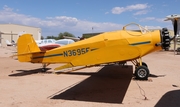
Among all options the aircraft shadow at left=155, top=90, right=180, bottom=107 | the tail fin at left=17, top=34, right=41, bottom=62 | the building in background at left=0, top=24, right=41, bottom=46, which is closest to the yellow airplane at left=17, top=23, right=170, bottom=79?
the tail fin at left=17, top=34, right=41, bottom=62

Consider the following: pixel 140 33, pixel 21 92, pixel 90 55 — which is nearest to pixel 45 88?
pixel 21 92

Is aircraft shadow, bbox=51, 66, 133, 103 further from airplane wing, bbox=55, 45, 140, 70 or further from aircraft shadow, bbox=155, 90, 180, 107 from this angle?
aircraft shadow, bbox=155, 90, 180, 107

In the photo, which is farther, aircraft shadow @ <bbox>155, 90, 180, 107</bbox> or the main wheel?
the main wheel

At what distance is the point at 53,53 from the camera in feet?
27.9

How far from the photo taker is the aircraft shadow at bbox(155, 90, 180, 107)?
4922 millimetres

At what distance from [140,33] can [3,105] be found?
5915 mm

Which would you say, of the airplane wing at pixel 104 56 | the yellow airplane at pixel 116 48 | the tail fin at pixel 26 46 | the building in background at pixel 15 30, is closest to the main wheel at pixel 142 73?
the yellow airplane at pixel 116 48

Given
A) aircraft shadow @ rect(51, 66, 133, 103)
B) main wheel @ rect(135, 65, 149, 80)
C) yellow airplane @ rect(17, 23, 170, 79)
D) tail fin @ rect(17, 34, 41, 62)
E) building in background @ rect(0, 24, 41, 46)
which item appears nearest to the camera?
aircraft shadow @ rect(51, 66, 133, 103)

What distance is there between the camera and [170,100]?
528 centimetres

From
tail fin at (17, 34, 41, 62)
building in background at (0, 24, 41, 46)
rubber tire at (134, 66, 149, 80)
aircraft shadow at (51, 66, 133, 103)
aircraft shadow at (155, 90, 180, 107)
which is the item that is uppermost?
building in background at (0, 24, 41, 46)

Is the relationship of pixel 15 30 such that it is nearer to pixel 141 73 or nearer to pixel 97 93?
pixel 141 73

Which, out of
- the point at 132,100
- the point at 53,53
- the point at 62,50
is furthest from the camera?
the point at 53,53

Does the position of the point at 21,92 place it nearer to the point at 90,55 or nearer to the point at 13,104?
the point at 13,104

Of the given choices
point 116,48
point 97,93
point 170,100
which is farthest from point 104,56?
point 170,100
